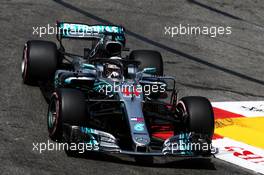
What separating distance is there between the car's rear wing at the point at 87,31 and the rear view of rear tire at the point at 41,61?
62 cm

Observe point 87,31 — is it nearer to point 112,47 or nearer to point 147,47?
point 112,47

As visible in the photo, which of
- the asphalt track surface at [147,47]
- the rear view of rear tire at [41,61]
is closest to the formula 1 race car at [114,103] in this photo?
the rear view of rear tire at [41,61]

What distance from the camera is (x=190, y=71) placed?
45.0ft

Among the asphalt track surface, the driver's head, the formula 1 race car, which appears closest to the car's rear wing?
the formula 1 race car

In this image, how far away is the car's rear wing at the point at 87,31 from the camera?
11750 millimetres

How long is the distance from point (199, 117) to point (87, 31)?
3.37 meters

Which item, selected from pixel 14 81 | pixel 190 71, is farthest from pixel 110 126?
pixel 190 71

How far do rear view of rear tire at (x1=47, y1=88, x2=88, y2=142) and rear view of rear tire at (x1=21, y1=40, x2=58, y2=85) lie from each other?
2.16 m

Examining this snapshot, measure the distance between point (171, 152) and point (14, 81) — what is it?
4050 mm

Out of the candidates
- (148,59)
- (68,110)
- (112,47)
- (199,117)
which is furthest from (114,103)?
(148,59)

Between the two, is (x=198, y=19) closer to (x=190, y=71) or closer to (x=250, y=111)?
(x=190, y=71)

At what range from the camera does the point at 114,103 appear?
380 inches

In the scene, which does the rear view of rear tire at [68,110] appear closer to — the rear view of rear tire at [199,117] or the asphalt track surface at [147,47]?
the asphalt track surface at [147,47]

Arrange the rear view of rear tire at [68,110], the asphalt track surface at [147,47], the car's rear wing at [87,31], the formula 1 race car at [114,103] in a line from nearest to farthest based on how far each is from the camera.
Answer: the asphalt track surface at [147,47], the formula 1 race car at [114,103], the rear view of rear tire at [68,110], the car's rear wing at [87,31]
